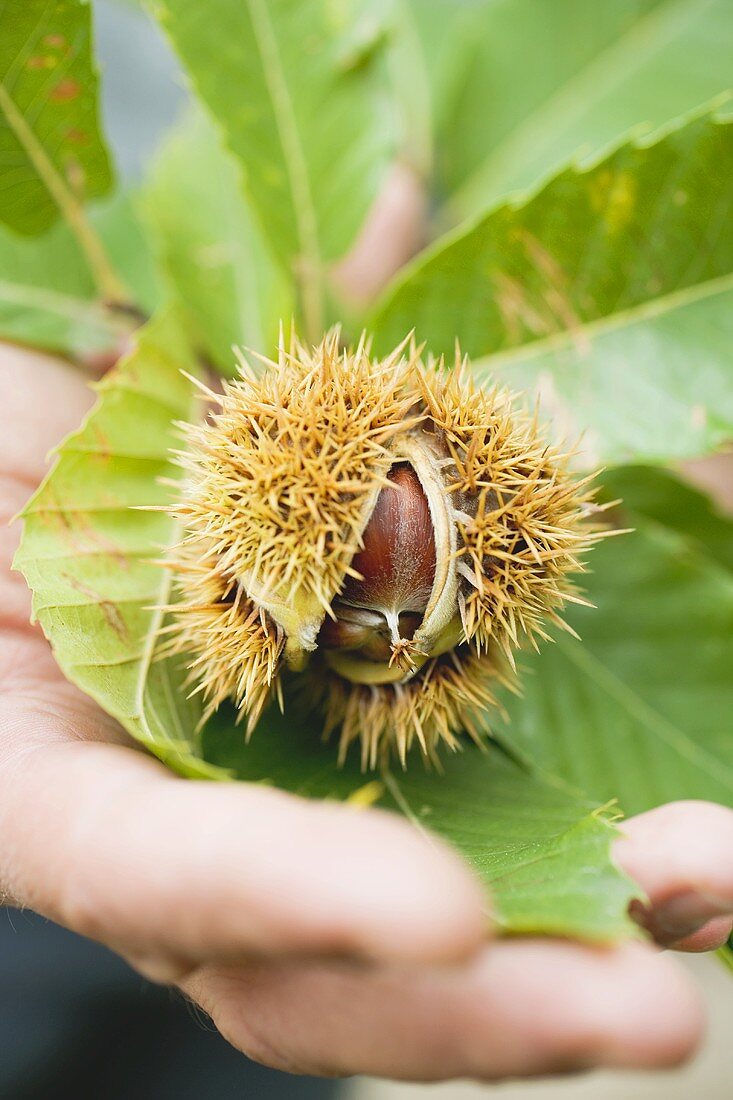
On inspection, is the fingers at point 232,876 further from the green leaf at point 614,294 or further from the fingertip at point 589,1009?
the green leaf at point 614,294

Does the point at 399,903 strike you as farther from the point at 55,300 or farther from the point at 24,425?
the point at 55,300

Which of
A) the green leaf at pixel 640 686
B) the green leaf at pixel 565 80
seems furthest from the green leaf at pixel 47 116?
the green leaf at pixel 640 686

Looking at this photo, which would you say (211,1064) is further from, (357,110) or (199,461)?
(357,110)

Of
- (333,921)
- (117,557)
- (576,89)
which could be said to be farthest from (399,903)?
(576,89)

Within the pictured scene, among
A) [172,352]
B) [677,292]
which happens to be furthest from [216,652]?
[677,292]

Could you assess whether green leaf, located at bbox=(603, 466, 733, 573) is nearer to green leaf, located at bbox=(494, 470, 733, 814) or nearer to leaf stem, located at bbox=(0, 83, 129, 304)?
green leaf, located at bbox=(494, 470, 733, 814)

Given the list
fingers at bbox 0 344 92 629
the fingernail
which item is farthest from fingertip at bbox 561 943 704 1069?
fingers at bbox 0 344 92 629

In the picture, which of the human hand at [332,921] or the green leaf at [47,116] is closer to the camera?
the human hand at [332,921]
